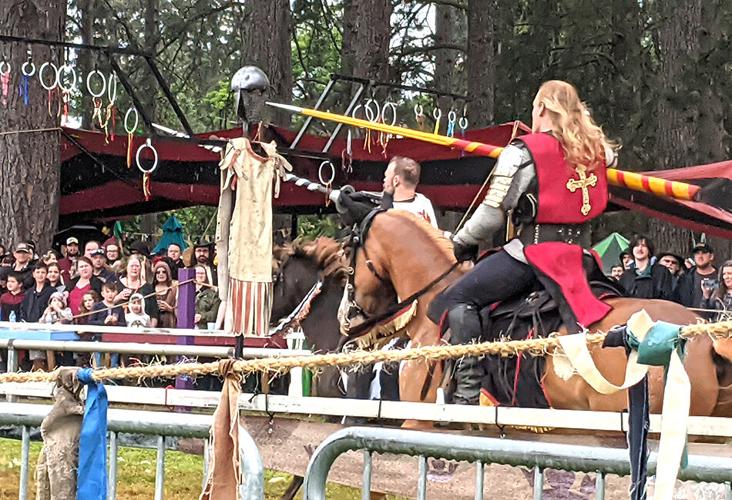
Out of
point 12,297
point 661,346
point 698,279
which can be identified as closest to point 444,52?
point 12,297

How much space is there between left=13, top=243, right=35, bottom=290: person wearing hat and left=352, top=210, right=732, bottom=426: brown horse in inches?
252

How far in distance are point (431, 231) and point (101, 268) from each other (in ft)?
19.8

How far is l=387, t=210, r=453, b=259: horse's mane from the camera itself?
711cm

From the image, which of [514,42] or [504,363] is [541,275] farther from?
[514,42]

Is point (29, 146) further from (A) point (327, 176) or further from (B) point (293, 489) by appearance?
(B) point (293, 489)

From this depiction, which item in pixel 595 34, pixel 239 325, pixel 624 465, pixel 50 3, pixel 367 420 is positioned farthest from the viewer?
pixel 595 34

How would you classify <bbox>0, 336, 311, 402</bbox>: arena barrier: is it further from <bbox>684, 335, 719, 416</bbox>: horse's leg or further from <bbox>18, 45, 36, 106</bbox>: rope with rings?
<bbox>18, 45, 36, 106</bbox>: rope with rings

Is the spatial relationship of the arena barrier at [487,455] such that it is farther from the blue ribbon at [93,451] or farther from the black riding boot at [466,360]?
the black riding boot at [466,360]

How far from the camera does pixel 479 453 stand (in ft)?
9.94

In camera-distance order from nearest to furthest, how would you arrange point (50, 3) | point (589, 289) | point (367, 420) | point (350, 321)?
point (589, 289) → point (367, 420) → point (350, 321) → point (50, 3)

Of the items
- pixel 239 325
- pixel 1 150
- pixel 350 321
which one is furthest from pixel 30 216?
pixel 350 321

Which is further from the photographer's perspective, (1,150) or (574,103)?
(1,150)

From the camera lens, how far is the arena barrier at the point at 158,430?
130 inches

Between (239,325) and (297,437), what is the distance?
2.27 m
